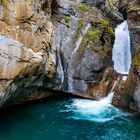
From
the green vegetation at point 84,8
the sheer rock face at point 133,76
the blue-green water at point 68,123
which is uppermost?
the green vegetation at point 84,8

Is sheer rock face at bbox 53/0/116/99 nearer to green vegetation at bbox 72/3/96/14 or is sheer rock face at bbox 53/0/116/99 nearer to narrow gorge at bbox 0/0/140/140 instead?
narrow gorge at bbox 0/0/140/140

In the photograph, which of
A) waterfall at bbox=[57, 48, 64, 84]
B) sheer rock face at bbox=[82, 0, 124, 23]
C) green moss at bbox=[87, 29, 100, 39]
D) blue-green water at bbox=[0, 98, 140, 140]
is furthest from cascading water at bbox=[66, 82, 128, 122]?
sheer rock face at bbox=[82, 0, 124, 23]

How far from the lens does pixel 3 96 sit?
14195 millimetres

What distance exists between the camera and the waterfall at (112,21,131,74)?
2131cm

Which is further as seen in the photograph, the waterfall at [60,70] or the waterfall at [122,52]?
the waterfall at [122,52]

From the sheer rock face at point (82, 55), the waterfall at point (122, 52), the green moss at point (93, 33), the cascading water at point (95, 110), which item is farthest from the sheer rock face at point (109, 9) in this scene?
the cascading water at point (95, 110)

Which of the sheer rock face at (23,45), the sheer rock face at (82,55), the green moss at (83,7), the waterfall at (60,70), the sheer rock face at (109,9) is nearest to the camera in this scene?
the sheer rock face at (23,45)

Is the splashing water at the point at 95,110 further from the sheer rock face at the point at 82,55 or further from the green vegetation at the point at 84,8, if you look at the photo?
the green vegetation at the point at 84,8

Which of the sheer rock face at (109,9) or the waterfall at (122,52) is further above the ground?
the sheer rock face at (109,9)

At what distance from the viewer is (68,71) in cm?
1994

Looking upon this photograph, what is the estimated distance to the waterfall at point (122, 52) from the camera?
69.9 ft

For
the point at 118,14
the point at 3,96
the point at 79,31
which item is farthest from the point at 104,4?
the point at 3,96

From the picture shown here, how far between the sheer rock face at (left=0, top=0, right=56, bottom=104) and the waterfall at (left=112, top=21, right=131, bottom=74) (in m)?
5.90

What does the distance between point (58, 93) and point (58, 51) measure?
313 centimetres
